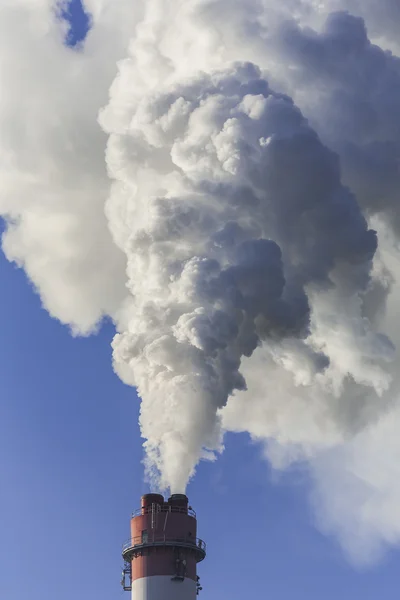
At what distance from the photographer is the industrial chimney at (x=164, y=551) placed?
71000 millimetres

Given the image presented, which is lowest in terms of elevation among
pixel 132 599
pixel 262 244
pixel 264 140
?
pixel 132 599

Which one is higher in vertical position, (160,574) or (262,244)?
(262,244)

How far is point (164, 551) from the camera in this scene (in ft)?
236

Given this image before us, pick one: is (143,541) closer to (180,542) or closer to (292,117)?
(180,542)

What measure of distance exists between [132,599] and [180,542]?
544cm

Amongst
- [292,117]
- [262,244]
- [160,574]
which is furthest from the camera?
[292,117]

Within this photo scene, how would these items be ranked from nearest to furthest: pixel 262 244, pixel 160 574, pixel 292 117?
pixel 160 574
pixel 262 244
pixel 292 117

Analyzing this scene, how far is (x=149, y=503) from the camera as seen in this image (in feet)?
242

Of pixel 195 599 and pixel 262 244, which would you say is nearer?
pixel 195 599

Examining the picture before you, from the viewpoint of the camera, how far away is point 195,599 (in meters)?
72.1

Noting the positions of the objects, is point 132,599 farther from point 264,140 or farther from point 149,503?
point 264,140

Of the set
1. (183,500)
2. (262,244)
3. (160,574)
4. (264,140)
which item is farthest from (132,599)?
(264,140)

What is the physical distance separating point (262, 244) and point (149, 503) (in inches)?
885

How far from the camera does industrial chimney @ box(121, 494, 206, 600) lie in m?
71.0
